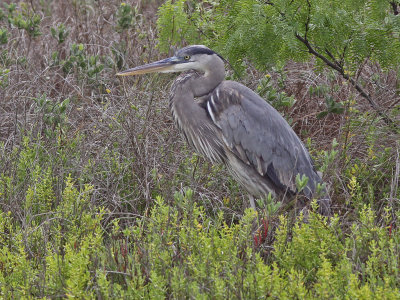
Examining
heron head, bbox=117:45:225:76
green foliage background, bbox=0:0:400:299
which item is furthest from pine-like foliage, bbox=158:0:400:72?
heron head, bbox=117:45:225:76

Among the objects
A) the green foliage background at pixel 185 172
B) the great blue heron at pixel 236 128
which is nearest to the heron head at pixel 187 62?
the great blue heron at pixel 236 128

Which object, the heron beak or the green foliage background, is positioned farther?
the heron beak

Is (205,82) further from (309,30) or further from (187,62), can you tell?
(309,30)

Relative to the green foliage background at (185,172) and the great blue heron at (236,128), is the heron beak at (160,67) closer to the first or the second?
the great blue heron at (236,128)

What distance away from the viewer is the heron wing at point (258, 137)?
169 inches

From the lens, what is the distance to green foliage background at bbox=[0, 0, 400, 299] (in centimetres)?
303

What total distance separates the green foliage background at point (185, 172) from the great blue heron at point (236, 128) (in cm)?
21

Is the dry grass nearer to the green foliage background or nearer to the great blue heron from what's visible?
the green foliage background

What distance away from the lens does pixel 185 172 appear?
15.6 ft

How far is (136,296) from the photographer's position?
290cm

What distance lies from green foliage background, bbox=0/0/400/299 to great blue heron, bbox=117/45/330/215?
0.21 m

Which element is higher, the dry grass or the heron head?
the heron head

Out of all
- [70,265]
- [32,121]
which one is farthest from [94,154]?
[70,265]

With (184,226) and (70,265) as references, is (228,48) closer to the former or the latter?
(184,226)
